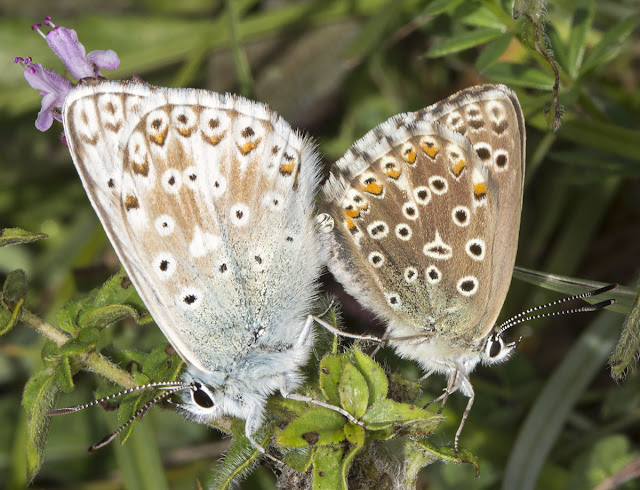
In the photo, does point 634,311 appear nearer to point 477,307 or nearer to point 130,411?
point 477,307

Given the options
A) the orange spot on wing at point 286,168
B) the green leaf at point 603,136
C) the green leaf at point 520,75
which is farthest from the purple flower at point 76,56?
the green leaf at point 603,136

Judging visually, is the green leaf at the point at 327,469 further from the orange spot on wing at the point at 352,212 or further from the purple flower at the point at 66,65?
the purple flower at the point at 66,65

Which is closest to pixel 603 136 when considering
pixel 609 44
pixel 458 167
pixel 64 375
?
pixel 609 44

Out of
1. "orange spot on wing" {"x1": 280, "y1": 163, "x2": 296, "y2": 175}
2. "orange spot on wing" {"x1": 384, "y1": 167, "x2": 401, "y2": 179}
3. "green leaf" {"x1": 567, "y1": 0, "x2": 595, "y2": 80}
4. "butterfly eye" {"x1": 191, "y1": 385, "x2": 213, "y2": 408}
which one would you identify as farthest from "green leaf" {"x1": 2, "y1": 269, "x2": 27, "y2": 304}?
"green leaf" {"x1": 567, "y1": 0, "x2": 595, "y2": 80}

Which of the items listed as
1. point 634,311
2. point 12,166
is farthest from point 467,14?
point 12,166

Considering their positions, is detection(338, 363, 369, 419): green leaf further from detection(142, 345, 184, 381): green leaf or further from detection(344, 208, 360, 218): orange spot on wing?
detection(344, 208, 360, 218): orange spot on wing
